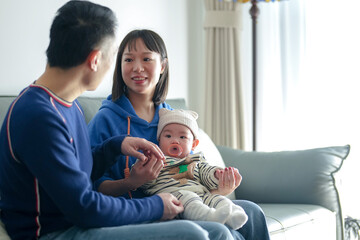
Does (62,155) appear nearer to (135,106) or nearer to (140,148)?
(140,148)

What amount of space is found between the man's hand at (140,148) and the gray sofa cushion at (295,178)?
39.8 inches

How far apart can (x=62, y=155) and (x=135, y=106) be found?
2.43 feet

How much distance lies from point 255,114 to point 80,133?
2032 mm

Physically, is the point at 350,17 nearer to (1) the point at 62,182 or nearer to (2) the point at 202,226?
(2) the point at 202,226

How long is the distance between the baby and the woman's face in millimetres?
136

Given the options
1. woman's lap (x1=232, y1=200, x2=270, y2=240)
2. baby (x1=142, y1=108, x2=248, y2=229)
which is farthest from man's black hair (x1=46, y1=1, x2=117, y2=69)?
woman's lap (x1=232, y1=200, x2=270, y2=240)

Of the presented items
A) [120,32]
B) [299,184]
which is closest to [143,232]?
[299,184]

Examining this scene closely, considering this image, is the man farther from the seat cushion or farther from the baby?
the seat cushion

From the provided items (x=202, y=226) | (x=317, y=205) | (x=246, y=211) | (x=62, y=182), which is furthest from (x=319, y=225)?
(x=62, y=182)

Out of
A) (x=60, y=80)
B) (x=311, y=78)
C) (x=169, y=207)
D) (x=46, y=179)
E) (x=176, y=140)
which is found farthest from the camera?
(x=311, y=78)

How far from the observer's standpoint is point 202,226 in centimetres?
133

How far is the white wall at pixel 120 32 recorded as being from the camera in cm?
208

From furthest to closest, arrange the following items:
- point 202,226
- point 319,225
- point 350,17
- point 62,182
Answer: point 350,17, point 319,225, point 202,226, point 62,182

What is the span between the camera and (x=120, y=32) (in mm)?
2672
